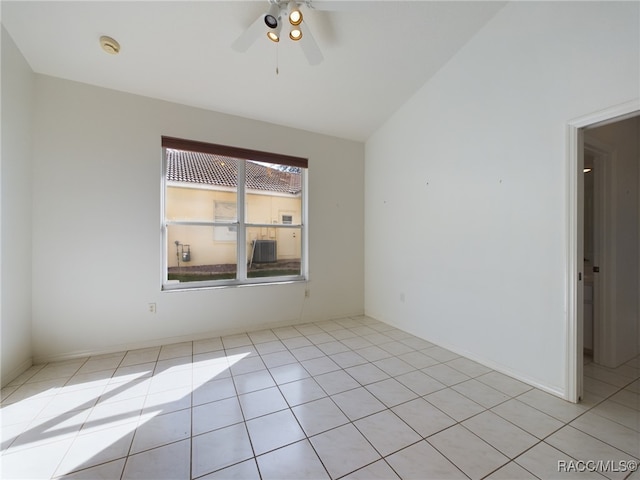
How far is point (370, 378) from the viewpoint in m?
2.31

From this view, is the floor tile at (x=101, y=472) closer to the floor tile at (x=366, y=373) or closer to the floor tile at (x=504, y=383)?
the floor tile at (x=366, y=373)

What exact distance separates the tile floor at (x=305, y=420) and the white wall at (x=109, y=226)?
39cm

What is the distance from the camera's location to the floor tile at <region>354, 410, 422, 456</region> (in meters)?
1.56

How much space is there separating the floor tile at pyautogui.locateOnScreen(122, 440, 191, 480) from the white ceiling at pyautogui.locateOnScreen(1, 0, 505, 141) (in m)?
3.06

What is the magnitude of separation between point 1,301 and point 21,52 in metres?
2.09

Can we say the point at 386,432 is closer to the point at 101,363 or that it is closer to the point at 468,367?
the point at 468,367

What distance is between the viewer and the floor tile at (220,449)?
1.42m

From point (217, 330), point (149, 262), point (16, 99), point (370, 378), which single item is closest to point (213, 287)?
point (217, 330)

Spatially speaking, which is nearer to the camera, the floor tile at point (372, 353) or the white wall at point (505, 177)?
the white wall at point (505, 177)

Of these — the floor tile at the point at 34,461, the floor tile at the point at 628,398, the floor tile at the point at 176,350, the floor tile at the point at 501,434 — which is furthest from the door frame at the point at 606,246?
the floor tile at the point at 34,461

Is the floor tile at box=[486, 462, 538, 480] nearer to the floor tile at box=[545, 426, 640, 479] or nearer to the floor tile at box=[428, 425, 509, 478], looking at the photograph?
the floor tile at box=[428, 425, 509, 478]

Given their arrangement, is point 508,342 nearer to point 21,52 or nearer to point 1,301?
point 1,301

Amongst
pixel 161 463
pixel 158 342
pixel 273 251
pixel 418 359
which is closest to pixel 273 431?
pixel 161 463

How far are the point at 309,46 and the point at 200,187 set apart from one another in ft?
6.57
